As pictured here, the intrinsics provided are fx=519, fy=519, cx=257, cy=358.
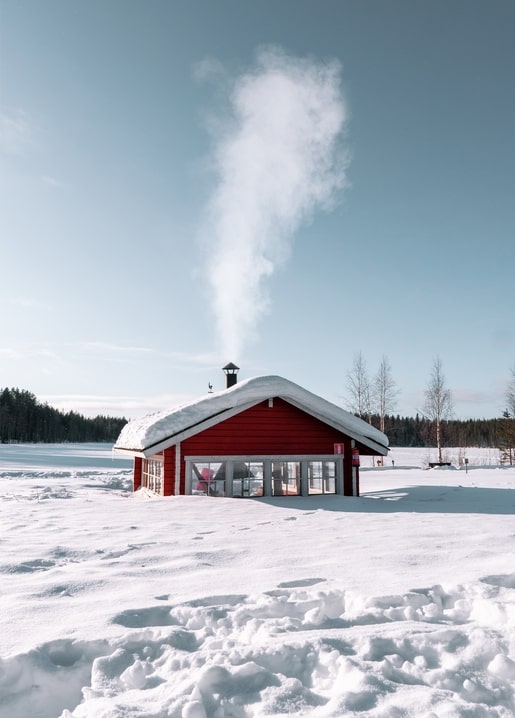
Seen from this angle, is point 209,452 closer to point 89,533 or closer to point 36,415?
point 89,533

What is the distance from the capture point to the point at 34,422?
9362cm

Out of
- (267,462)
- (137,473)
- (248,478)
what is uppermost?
(267,462)

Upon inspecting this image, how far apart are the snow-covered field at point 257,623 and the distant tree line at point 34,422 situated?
87.6 meters

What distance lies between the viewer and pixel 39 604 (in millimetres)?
5027

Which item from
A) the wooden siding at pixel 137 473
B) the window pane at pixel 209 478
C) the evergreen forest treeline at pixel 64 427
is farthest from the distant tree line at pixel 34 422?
the window pane at pixel 209 478

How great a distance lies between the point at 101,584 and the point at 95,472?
1051 inches

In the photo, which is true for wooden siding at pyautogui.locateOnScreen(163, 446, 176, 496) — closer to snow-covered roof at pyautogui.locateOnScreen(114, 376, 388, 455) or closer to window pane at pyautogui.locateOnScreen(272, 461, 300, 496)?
snow-covered roof at pyautogui.locateOnScreen(114, 376, 388, 455)

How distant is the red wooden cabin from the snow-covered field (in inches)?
223

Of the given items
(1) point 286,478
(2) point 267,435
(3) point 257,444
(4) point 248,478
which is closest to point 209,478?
(4) point 248,478

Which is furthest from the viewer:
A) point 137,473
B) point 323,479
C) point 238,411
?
point 137,473

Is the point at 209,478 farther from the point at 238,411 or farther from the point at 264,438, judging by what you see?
the point at 238,411

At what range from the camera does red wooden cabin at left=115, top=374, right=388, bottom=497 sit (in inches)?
582

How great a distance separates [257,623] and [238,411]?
10.8m

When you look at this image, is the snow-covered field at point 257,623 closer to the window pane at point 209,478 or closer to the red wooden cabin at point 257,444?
the red wooden cabin at point 257,444
